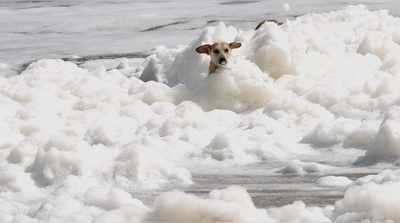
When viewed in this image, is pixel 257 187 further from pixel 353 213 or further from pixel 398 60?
pixel 398 60

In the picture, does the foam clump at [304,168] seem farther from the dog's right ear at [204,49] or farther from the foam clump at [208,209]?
the dog's right ear at [204,49]

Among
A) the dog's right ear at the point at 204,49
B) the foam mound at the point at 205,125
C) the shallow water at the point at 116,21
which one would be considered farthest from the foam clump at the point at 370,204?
the shallow water at the point at 116,21

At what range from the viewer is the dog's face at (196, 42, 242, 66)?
1009 centimetres

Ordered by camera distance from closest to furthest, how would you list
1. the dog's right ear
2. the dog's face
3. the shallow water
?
1. the dog's face
2. the dog's right ear
3. the shallow water

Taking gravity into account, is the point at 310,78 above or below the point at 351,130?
above

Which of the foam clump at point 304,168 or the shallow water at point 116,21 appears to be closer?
the foam clump at point 304,168

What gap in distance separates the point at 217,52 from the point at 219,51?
0.9 inches

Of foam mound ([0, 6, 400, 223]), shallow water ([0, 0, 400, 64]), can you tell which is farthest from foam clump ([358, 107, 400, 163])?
shallow water ([0, 0, 400, 64])

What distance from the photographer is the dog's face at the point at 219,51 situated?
10086mm

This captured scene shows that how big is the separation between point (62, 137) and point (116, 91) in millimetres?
2745

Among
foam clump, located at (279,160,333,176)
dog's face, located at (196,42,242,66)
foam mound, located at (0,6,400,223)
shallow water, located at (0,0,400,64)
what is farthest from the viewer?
shallow water, located at (0,0,400,64)

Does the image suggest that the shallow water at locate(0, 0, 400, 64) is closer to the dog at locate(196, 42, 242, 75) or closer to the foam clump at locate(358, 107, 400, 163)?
the dog at locate(196, 42, 242, 75)

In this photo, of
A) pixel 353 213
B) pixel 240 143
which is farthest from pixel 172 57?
pixel 353 213

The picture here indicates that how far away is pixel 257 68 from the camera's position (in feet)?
33.4
